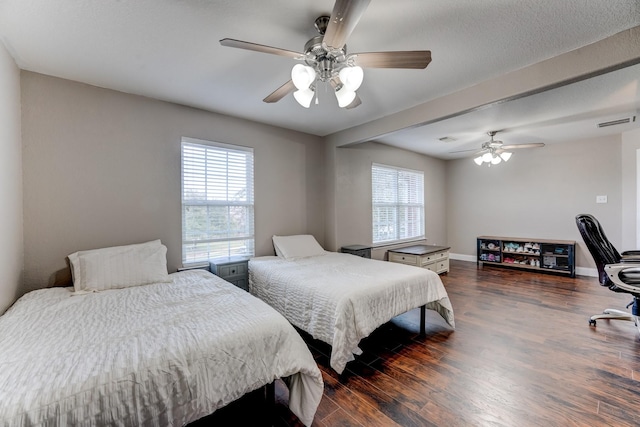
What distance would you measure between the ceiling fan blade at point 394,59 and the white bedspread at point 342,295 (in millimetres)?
1692

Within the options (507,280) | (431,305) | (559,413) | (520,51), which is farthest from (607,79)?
(507,280)

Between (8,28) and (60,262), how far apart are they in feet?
6.22

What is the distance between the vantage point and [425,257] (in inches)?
186

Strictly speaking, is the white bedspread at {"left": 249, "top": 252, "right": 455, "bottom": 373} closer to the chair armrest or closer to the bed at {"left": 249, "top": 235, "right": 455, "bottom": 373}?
the bed at {"left": 249, "top": 235, "right": 455, "bottom": 373}

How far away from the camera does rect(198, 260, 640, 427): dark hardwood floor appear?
1.65 meters

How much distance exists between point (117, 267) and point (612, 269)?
481cm

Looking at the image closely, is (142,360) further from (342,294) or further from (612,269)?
(612,269)

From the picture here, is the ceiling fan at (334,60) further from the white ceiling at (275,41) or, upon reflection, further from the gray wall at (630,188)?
the gray wall at (630,188)

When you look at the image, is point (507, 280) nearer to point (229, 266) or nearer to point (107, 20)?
point (229, 266)

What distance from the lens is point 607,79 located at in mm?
2539

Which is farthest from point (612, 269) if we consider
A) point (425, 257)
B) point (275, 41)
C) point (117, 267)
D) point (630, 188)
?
point (117, 267)

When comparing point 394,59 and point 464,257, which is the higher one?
point 394,59

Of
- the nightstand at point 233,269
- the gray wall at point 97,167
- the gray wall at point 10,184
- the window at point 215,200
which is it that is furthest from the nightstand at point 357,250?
the gray wall at point 10,184

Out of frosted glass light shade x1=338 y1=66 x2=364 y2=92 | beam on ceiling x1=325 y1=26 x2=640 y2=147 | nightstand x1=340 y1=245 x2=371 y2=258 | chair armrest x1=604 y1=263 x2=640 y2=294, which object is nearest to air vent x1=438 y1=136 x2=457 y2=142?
beam on ceiling x1=325 y1=26 x2=640 y2=147
